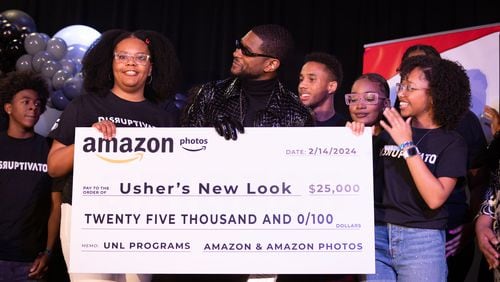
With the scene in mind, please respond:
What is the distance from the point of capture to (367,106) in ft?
11.9

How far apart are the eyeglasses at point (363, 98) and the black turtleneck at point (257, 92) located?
1.46 feet

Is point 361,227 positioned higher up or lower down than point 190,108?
lower down

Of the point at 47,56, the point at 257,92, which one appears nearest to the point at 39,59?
the point at 47,56

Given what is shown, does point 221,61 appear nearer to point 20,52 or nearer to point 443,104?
point 20,52

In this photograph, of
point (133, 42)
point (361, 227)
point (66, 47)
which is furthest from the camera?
point (66, 47)

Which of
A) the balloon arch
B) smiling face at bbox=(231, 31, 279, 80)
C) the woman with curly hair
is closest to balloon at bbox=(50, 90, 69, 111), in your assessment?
the balloon arch

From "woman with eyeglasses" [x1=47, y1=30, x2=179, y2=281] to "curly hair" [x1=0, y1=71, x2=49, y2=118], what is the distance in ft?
4.22

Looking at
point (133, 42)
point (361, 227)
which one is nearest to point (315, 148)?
point (361, 227)

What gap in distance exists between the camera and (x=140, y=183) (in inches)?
113

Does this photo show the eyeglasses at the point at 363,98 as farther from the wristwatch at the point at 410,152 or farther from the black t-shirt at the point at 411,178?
the wristwatch at the point at 410,152

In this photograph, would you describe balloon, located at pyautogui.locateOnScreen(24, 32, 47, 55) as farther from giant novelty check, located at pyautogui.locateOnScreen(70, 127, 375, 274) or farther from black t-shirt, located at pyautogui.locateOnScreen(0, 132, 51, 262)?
giant novelty check, located at pyautogui.locateOnScreen(70, 127, 375, 274)

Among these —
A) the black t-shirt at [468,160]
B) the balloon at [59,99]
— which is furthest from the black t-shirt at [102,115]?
the balloon at [59,99]

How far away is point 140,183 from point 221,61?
3.53m

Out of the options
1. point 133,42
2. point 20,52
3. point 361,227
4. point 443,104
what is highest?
point 20,52
